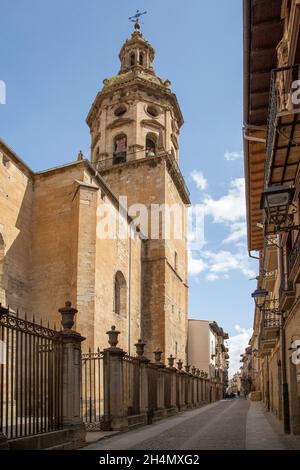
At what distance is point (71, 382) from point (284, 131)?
20.0 ft

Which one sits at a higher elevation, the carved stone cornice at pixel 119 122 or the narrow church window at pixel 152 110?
the narrow church window at pixel 152 110

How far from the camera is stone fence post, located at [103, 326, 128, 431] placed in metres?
12.9

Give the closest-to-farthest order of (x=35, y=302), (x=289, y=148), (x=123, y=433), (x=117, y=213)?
(x=289, y=148) < (x=123, y=433) < (x=35, y=302) < (x=117, y=213)

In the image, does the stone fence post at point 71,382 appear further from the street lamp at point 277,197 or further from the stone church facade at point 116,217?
the stone church facade at point 116,217

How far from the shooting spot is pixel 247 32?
8.63 meters

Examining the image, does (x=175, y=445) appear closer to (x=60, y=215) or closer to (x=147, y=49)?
(x=60, y=215)

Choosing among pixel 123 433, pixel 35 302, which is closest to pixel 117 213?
pixel 35 302

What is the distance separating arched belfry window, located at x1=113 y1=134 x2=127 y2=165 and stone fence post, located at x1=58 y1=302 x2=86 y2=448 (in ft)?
77.0

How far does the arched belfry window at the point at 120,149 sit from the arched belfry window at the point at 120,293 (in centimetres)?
1008

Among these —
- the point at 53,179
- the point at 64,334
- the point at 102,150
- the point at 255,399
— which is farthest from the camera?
the point at 255,399

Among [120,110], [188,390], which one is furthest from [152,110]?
[188,390]

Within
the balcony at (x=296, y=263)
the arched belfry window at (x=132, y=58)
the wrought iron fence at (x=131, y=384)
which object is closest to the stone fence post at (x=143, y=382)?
the wrought iron fence at (x=131, y=384)

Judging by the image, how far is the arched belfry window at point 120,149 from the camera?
108 feet
